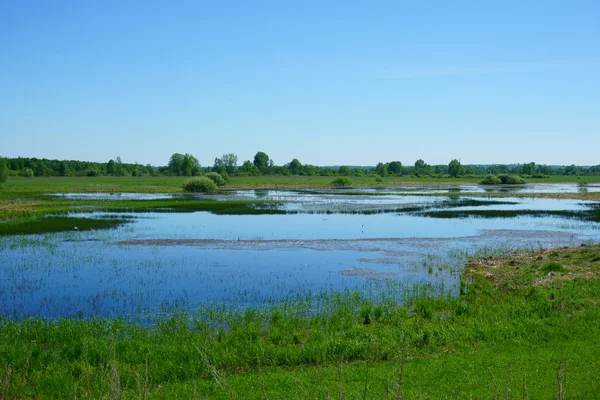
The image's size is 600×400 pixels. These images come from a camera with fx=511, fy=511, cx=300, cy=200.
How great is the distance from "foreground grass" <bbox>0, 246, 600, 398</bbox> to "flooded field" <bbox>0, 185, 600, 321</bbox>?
275 cm

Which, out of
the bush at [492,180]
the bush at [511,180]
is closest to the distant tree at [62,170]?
the bush at [492,180]

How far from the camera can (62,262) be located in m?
25.9

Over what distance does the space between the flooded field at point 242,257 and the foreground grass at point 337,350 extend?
2.75m

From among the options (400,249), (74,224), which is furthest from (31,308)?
(74,224)

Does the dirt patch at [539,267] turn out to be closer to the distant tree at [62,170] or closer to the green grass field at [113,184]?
the green grass field at [113,184]

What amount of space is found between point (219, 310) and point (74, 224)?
92.1ft

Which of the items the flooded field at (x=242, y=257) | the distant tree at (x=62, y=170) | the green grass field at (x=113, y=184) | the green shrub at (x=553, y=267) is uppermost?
the distant tree at (x=62, y=170)

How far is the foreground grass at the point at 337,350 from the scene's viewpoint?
980 cm

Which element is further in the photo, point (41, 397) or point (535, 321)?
point (535, 321)

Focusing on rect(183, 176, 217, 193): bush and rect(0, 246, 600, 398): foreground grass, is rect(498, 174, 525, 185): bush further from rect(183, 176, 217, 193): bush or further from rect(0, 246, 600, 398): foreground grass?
rect(0, 246, 600, 398): foreground grass

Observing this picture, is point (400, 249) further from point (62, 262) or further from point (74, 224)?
point (74, 224)

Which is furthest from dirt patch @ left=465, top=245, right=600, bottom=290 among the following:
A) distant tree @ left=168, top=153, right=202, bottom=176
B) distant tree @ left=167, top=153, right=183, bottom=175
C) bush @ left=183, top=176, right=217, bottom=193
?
distant tree @ left=167, top=153, right=183, bottom=175

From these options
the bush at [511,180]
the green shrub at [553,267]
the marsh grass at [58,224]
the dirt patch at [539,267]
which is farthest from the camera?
the bush at [511,180]

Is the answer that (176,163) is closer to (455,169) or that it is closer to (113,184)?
(113,184)
